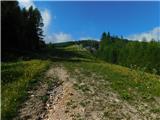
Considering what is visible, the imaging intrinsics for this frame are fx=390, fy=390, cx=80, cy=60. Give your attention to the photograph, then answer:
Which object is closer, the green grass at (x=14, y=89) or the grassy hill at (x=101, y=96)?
the green grass at (x=14, y=89)

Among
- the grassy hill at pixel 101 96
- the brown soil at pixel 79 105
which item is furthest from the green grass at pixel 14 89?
the brown soil at pixel 79 105

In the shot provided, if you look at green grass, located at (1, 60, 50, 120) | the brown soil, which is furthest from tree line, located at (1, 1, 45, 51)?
the brown soil

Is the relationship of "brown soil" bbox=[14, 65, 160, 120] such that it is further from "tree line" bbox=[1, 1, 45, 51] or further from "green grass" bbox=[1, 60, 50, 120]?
"tree line" bbox=[1, 1, 45, 51]

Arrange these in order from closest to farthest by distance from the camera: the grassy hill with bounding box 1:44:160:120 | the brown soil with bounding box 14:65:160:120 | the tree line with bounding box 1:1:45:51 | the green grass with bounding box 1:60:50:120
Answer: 1. the brown soil with bounding box 14:65:160:120
2. the green grass with bounding box 1:60:50:120
3. the grassy hill with bounding box 1:44:160:120
4. the tree line with bounding box 1:1:45:51

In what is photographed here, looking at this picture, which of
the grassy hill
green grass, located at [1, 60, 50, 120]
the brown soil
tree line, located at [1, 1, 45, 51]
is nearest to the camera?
the brown soil

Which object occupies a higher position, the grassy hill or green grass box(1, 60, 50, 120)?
green grass box(1, 60, 50, 120)

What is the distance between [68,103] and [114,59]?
124 m

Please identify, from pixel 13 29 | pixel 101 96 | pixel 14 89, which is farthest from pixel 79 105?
pixel 13 29

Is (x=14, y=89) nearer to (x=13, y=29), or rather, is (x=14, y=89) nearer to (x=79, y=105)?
(x=79, y=105)

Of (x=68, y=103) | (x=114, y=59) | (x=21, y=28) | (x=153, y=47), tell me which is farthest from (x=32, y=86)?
(x=114, y=59)

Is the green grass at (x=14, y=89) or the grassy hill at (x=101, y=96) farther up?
the green grass at (x=14, y=89)

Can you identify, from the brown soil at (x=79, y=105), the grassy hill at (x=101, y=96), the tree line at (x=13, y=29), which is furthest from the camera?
the tree line at (x=13, y=29)

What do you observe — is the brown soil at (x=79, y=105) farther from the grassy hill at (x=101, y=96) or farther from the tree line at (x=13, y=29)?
the tree line at (x=13, y=29)

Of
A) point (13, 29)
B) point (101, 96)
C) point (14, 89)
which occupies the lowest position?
point (101, 96)
